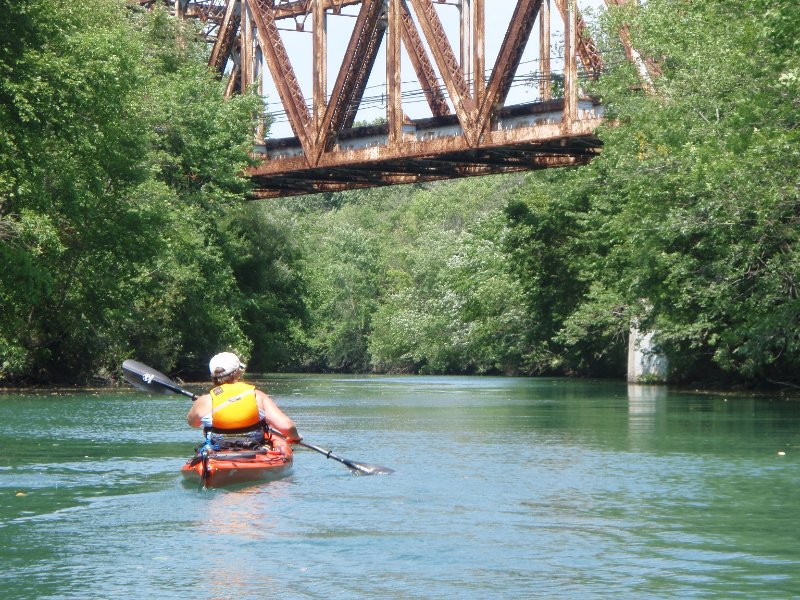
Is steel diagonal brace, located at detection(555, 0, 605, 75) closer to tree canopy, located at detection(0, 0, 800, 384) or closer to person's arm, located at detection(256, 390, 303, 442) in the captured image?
tree canopy, located at detection(0, 0, 800, 384)

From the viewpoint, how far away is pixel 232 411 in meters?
15.3

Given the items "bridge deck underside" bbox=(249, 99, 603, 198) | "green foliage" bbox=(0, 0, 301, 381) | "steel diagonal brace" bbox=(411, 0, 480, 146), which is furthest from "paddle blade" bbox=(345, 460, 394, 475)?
"steel diagonal brace" bbox=(411, 0, 480, 146)

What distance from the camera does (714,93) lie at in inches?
1218

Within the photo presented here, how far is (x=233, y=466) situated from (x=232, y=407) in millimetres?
642

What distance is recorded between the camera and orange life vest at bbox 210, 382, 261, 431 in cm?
1532

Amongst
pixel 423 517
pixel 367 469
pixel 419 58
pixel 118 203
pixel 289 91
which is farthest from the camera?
→ pixel 289 91

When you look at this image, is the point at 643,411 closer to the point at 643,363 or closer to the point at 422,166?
the point at 643,363

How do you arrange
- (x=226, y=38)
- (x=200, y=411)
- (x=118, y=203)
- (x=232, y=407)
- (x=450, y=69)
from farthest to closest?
(x=226, y=38)
(x=450, y=69)
(x=118, y=203)
(x=200, y=411)
(x=232, y=407)

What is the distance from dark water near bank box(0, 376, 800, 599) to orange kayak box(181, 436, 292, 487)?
0.56 feet

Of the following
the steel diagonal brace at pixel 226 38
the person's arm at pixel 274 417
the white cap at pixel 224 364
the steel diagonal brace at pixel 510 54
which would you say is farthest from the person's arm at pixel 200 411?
the steel diagonal brace at pixel 226 38

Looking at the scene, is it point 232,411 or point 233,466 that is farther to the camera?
point 232,411

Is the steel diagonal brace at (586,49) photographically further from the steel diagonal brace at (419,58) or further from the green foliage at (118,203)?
the green foliage at (118,203)

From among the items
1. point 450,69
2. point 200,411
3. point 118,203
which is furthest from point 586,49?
point 200,411

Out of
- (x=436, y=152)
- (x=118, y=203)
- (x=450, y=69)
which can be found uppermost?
(x=450, y=69)
